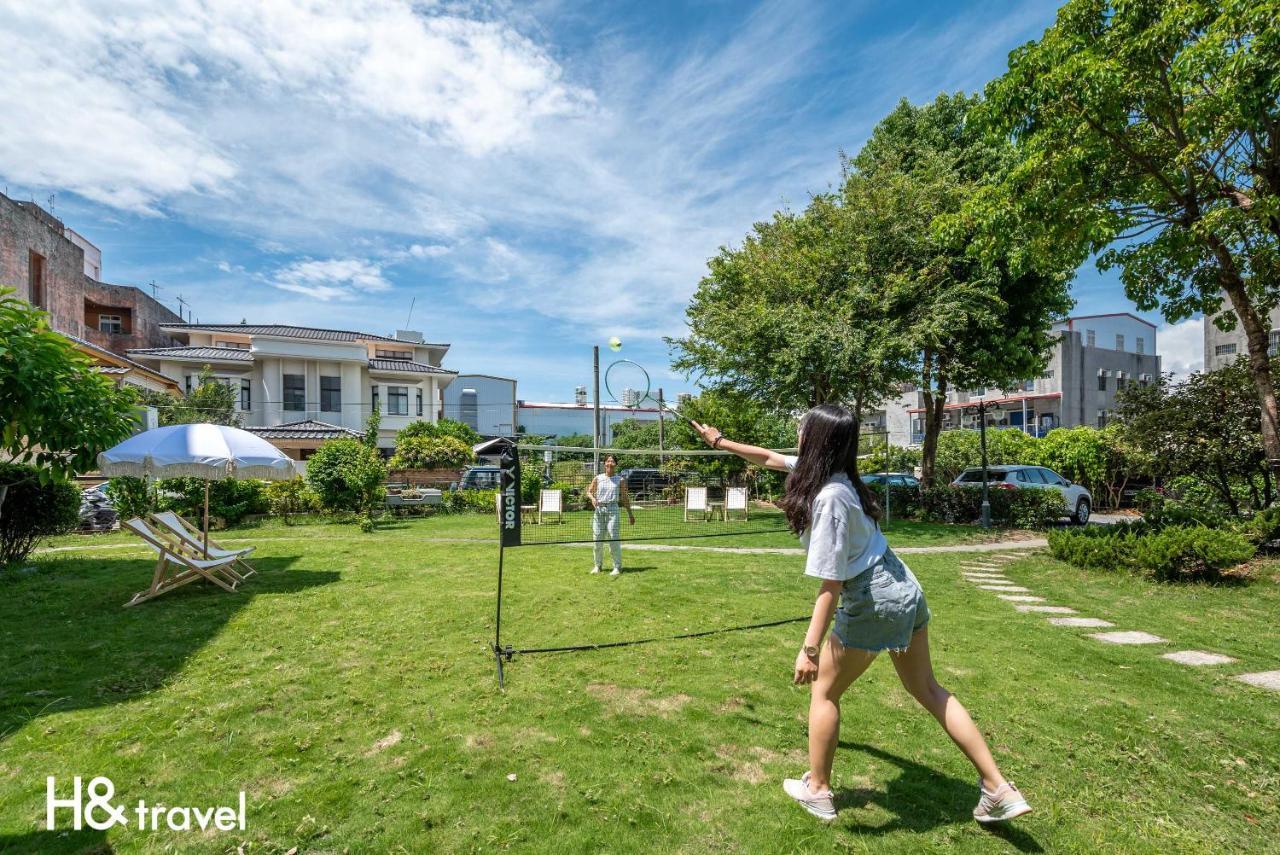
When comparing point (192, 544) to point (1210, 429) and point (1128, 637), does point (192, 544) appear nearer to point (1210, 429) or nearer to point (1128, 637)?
point (1128, 637)

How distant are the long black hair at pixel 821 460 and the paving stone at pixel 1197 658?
4858 millimetres

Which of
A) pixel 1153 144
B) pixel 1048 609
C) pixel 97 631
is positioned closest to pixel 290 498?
pixel 97 631

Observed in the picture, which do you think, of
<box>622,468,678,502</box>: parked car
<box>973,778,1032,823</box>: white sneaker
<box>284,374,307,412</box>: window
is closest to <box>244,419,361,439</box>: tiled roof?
<box>284,374,307,412</box>: window

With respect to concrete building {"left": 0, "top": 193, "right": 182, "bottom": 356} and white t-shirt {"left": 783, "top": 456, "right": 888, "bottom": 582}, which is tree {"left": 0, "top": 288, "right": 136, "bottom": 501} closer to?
white t-shirt {"left": 783, "top": 456, "right": 888, "bottom": 582}

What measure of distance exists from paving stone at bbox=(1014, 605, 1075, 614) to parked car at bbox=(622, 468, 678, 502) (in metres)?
4.68

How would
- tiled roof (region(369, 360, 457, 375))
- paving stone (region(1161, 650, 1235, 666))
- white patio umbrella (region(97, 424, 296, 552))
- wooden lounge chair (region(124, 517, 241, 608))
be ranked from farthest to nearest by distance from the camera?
tiled roof (region(369, 360, 457, 375))
white patio umbrella (region(97, 424, 296, 552))
wooden lounge chair (region(124, 517, 241, 608))
paving stone (region(1161, 650, 1235, 666))

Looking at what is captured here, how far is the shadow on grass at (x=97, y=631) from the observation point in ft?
14.9

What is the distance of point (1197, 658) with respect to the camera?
223 inches

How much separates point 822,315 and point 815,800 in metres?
14.2

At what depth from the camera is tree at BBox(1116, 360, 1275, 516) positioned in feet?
39.5

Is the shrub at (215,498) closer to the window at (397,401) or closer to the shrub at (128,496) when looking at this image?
the shrub at (128,496)

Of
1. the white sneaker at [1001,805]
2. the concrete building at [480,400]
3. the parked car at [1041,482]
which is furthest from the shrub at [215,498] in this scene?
the concrete building at [480,400]

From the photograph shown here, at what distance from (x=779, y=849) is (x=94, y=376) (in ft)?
32.8

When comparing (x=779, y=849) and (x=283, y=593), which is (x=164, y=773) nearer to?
(x=779, y=849)
